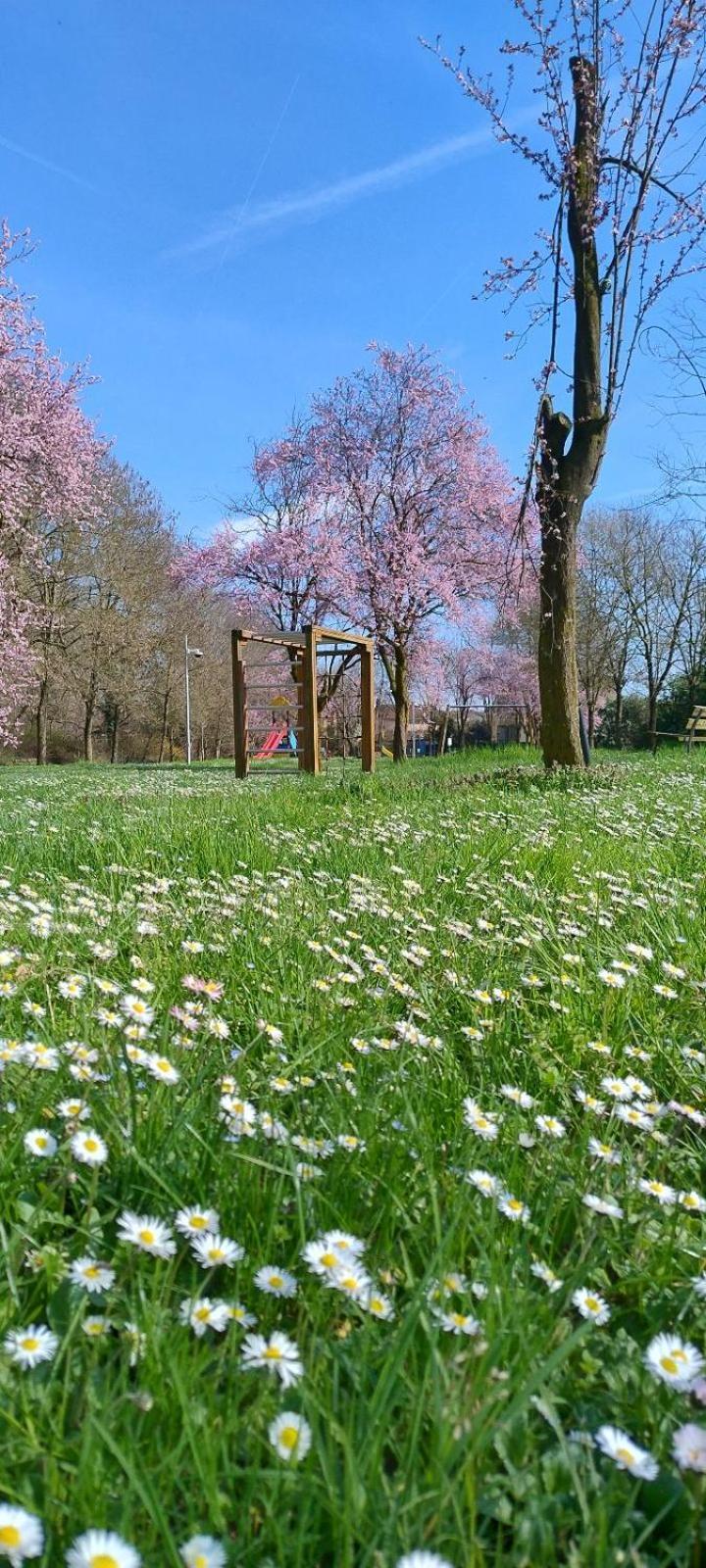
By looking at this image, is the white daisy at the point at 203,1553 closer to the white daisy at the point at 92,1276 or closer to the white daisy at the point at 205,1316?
the white daisy at the point at 205,1316

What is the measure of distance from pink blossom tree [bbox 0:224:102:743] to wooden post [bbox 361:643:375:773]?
918cm

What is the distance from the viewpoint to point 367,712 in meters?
15.7

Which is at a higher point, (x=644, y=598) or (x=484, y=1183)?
(x=644, y=598)

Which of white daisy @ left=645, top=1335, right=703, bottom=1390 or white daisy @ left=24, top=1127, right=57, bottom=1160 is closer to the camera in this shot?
white daisy @ left=645, top=1335, right=703, bottom=1390

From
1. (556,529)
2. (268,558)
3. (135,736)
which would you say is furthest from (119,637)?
(556,529)

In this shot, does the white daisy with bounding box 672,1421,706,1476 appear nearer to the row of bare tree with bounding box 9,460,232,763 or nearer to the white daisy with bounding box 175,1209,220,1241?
the white daisy with bounding box 175,1209,220,1241

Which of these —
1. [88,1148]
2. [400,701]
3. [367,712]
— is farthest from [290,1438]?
[400,701]

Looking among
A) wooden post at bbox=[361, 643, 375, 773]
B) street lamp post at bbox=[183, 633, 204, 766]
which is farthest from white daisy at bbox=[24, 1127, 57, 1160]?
street lamp post at bbox=[183, 633, 204, 766]

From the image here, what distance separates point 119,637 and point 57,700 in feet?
28.3

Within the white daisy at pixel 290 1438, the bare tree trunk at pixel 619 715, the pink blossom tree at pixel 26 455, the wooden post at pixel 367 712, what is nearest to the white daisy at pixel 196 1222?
the white daisy at pixel 290 1438

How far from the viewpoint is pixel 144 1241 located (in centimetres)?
111

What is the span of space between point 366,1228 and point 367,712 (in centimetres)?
1453

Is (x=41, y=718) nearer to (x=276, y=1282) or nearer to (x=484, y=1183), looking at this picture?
(x=484, y=1183)

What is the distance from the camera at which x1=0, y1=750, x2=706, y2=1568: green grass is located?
84 cm
